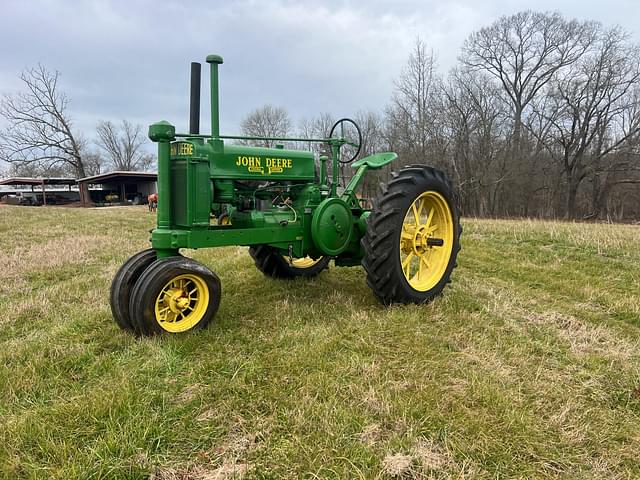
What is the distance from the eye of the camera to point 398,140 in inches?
1105

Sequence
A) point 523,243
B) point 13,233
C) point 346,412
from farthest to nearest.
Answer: point 13,233 → point 523,243 → point 346,412

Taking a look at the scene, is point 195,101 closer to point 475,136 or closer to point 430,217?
point 430,217

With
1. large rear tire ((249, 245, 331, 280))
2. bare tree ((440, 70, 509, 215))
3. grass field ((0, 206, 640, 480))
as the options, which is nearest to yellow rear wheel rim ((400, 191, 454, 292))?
grass field ((0, 206, 640, 480))

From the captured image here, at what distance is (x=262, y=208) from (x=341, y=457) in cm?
271

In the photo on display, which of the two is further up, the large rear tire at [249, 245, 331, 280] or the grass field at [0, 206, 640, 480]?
the large rear tire at [249, 245, 331, 280]

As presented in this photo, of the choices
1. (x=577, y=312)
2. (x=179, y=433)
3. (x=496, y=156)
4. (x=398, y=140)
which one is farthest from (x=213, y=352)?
(x=496, y=156)

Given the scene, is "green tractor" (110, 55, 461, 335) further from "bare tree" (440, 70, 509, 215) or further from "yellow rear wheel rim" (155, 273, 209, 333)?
"bare tree" (440, 70, 509, 215)

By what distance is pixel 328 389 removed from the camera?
2.40 meters

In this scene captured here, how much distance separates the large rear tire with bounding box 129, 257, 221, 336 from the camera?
296 centimetres

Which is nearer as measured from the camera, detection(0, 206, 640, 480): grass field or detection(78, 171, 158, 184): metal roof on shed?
detection(0, 206, 640, 480): grass field

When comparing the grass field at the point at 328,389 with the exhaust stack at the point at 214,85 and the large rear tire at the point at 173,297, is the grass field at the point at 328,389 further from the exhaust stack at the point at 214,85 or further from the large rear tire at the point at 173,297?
the exhaust stack at the point at 214,85

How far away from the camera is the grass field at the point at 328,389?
1.88 m

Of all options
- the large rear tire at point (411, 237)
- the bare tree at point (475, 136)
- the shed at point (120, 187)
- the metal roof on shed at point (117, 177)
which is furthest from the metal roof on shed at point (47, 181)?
the large rear tire at point (411, 237)

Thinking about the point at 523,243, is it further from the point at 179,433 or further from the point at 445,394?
the point at 179,433
